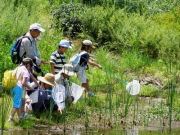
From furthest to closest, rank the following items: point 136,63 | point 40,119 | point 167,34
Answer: point 167,34 → point 136,63 → point 40,119

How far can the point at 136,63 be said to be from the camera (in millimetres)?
16406

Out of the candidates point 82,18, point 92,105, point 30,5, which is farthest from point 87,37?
point 92,105

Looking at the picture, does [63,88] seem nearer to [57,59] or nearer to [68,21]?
[57,59]

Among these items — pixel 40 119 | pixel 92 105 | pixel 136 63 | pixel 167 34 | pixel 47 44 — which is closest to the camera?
pixel 40 119

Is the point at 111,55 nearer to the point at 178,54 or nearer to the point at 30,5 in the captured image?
the point at 178,54

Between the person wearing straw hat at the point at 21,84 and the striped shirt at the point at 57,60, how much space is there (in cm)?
121

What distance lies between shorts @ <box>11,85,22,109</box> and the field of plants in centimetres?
34

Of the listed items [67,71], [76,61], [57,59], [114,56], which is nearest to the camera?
[67,71]

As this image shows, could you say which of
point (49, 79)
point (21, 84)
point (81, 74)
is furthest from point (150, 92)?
point (21, 84)

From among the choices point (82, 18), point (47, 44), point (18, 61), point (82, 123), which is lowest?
point (82, 123)

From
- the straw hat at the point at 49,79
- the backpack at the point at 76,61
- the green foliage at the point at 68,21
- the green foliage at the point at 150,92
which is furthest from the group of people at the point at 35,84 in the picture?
the green foliage at the point at 68,21

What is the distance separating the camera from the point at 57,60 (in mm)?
11453

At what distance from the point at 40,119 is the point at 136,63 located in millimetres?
6265

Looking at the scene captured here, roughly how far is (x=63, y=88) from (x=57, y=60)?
1041mm
